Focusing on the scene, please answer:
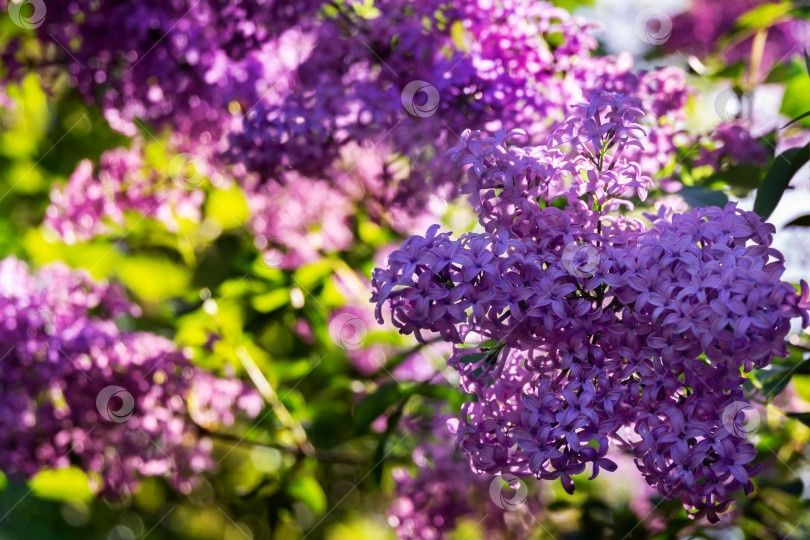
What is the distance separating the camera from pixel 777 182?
0.99 meters

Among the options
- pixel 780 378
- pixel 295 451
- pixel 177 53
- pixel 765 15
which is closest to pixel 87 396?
pixel 295 451

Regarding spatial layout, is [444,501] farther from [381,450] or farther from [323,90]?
[323,90]

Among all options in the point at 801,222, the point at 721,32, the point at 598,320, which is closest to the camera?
the point at 598,320

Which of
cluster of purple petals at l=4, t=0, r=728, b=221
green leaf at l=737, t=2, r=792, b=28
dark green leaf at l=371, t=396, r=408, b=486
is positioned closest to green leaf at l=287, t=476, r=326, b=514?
dark green leaf at l=371, t=396, r=408, b=486

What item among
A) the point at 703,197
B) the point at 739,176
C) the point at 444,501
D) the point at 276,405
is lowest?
the point at 444,501

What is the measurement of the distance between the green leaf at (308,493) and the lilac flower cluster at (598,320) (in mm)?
806

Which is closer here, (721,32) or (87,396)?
(87,396)

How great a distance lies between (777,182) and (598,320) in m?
0.34

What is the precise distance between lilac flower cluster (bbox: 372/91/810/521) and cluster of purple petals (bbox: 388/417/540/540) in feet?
2.34

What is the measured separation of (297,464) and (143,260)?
66 cm

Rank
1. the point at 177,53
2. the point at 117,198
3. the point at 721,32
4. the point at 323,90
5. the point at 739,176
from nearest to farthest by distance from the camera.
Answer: the point at 739,176, the point at 323,90, the point at 177,53, the point at 117,198, the point at 721,32

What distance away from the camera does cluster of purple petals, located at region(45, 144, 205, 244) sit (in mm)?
1756

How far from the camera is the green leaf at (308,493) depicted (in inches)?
63.5

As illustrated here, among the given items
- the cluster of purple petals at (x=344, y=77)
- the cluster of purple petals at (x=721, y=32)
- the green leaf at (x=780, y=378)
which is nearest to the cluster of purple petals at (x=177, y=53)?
the cluster of purple petals at (x=344, y=77)
